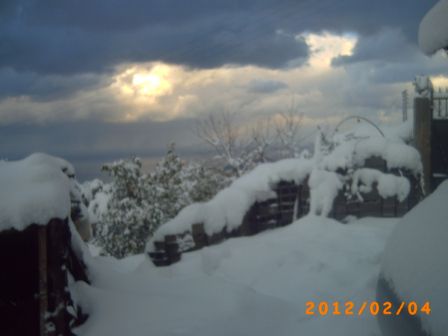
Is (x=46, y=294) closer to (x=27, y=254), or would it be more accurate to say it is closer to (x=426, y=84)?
(x=27, y=254)

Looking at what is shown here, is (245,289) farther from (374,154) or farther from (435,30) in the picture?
(374,154)

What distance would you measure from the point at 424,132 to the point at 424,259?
288 inches

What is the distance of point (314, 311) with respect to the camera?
451 centimetres

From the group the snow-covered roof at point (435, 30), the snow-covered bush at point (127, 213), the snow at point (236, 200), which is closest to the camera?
the snow-covered roof at point (435, 30)

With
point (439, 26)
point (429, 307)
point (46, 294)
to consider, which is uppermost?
point (439, 26)

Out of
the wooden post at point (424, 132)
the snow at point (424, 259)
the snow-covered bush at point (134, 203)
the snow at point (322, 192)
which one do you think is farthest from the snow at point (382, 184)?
the snow at point (424, 259)

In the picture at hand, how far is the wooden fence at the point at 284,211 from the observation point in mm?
7250

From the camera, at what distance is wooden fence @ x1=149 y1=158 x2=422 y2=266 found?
23.8 feet

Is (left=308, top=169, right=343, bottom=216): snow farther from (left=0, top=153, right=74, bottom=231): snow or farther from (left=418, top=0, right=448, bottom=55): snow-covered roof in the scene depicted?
(left=0, top=153, right=74, bottom=231): snow

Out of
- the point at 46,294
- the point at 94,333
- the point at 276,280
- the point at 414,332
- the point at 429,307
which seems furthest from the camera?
the point at 276,280

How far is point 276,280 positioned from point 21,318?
3.45 metres

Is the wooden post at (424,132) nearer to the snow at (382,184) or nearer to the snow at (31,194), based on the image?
the snow at (382,184)

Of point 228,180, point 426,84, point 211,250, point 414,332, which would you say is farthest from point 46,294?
point 228,180

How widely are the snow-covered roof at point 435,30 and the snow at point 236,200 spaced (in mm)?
4750
